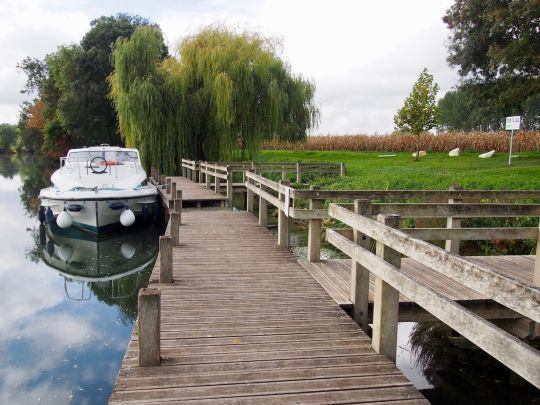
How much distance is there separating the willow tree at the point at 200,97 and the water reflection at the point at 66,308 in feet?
24.3

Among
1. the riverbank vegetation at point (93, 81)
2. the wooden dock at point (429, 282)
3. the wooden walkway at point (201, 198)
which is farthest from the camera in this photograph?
the riverbank vegetation at point (93, 81)

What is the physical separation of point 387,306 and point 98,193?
1131cm

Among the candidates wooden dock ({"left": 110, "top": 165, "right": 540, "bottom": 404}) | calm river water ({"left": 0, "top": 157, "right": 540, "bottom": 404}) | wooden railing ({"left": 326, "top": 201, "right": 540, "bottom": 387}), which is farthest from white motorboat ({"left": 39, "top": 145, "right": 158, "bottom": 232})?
wooden railing ({"left": 326, "top": 201, "right": 540, "bottom": 387})

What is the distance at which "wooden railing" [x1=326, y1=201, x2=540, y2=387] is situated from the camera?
2.31 meters

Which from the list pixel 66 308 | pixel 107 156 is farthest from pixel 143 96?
pixel 66 308

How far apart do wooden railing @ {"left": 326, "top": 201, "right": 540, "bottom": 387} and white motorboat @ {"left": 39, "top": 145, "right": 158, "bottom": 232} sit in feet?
32.7

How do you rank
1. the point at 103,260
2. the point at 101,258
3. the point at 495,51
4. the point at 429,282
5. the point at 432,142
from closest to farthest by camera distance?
1. the point at 429,282
2. the point at 103,260
3. the point at 101,258
4. the point at 495,51
5. the point at 432,142

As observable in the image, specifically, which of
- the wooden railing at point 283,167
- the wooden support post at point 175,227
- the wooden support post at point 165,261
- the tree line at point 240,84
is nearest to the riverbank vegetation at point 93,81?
the tree line at point 240,84

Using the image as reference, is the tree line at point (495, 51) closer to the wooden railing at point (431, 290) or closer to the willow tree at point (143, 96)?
the willow tree at point (143, 96)

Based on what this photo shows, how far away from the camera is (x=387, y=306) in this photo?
4.12m

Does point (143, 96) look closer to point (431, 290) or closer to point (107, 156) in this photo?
point (107, 156)

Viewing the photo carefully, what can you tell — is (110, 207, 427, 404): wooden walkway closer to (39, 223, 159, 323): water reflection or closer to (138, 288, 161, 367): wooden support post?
(138, 288, 161, 367): wooden support post

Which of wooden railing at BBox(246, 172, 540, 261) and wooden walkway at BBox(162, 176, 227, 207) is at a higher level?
wooden railing at BBox(246, 172, 540, 261)

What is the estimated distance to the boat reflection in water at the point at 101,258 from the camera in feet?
33.0
